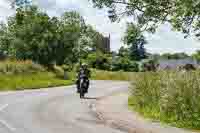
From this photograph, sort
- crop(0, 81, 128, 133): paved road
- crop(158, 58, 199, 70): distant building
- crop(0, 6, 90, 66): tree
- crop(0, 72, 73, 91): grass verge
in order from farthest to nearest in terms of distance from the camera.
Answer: crop(0, 6, 90, 66): tree → crop(0, 72, 73, 91): grass verge → crop(158, 58, 199, 70): distant building → crop(0, 81, 128, 133): paved road

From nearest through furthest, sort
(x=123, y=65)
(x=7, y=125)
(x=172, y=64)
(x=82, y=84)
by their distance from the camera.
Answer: (x=7, y=125), (x=82, y=84), (x=172, y=64), (x=123, y=65)

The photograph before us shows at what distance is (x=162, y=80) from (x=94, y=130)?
5.44 m

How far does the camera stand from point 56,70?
63531 mm

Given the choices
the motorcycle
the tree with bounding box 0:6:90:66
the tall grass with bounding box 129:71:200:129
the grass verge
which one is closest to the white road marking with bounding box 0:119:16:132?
the tall grass with bounding box 129:71:200:129

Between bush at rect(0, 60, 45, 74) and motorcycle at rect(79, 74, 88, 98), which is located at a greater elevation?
bush at rect(0, 60, 45, 74)

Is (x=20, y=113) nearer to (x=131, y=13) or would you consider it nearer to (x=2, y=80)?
(x=131, y=13)

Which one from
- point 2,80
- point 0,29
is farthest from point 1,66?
point 0,29

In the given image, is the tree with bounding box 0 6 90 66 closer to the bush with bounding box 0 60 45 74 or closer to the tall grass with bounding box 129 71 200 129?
the bush with bounding box 0 60 45 74

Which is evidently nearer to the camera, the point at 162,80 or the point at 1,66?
the point at 162,80

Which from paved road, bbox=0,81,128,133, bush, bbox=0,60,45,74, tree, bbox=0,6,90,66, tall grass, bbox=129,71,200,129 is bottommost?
paved road, bbox=0,81,128,133

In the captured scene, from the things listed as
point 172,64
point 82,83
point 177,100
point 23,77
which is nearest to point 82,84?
point 82,83

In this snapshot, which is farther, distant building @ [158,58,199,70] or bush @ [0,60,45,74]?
bush @ [0,60,45,74]

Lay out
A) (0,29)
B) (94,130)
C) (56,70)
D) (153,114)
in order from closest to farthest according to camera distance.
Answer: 1. (94,130)
2. (153,114)
3. (56,70)
4. (0,29)

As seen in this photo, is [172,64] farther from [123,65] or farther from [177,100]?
[123,65]
